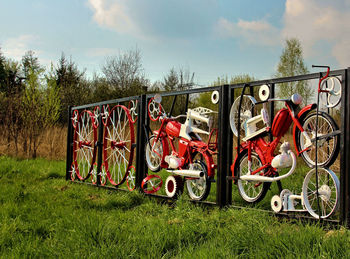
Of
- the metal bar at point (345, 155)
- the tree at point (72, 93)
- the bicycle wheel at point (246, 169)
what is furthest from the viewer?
the tree at point (72, 93)

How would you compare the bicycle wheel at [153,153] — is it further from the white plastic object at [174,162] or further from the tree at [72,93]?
the tree at [72,93]

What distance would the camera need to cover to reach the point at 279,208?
4020mm

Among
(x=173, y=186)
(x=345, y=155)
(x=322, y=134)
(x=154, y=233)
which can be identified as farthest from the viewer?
(x=173, y=186)

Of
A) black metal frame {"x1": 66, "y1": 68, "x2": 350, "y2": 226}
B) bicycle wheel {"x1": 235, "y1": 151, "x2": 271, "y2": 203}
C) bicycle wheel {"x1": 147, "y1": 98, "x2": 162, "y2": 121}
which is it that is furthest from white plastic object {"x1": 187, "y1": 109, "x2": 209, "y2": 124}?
bicycle wheel {"x1": 147, "y1": 98, "x2": 162, "y2": 121}

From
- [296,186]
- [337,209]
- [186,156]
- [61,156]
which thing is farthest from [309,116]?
[61,156]

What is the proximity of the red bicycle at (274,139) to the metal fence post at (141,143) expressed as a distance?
1906mm

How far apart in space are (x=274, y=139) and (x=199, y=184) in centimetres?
133

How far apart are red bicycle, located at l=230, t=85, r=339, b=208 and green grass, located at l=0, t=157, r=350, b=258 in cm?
48

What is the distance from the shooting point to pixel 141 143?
A: 20.1ft

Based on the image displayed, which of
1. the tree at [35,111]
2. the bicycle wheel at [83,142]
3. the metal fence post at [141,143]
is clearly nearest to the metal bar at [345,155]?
the metal fence post at [141,143]

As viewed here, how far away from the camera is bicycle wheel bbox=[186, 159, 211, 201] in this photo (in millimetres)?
4781

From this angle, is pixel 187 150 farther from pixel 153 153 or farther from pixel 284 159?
pixel 284 159

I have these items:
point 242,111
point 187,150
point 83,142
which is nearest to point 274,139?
point 242,111

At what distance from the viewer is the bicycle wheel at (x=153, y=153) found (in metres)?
5.69
